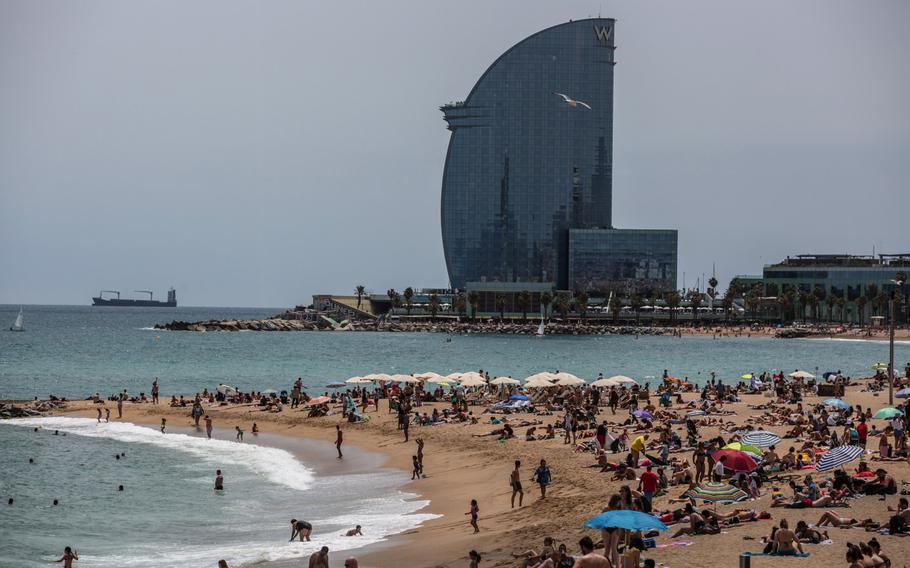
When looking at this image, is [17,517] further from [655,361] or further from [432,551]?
[655,361]

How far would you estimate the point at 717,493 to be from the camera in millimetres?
21438

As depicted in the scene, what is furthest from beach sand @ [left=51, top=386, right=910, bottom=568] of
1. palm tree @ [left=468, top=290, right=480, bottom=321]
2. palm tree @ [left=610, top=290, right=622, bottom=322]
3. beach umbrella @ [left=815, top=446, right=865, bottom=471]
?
palm tree @ [left=468, top=290, right=480, bottom=321]

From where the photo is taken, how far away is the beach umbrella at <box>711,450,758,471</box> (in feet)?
76.2

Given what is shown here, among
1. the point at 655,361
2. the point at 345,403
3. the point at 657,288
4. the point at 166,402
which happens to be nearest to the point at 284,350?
the point at 655,361

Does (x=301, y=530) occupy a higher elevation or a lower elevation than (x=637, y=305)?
lower

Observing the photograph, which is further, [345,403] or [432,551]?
[345,403]

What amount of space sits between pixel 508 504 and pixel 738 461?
549 centimetres

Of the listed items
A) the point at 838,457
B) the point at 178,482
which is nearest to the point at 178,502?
the point at 178,482

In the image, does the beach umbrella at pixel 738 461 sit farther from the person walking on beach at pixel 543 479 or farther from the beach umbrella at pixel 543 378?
the beach umbrella at pixel 543 378

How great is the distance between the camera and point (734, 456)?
2345 cm

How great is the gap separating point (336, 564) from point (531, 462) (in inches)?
443

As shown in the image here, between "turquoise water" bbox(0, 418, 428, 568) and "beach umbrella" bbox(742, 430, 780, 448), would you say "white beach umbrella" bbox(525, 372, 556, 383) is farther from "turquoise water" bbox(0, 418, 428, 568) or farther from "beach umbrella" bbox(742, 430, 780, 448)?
"beach umbrella" bbox(742, 430, 780, 448)

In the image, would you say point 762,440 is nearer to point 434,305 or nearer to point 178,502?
point 178,502

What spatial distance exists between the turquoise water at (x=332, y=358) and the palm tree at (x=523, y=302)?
129 ft
